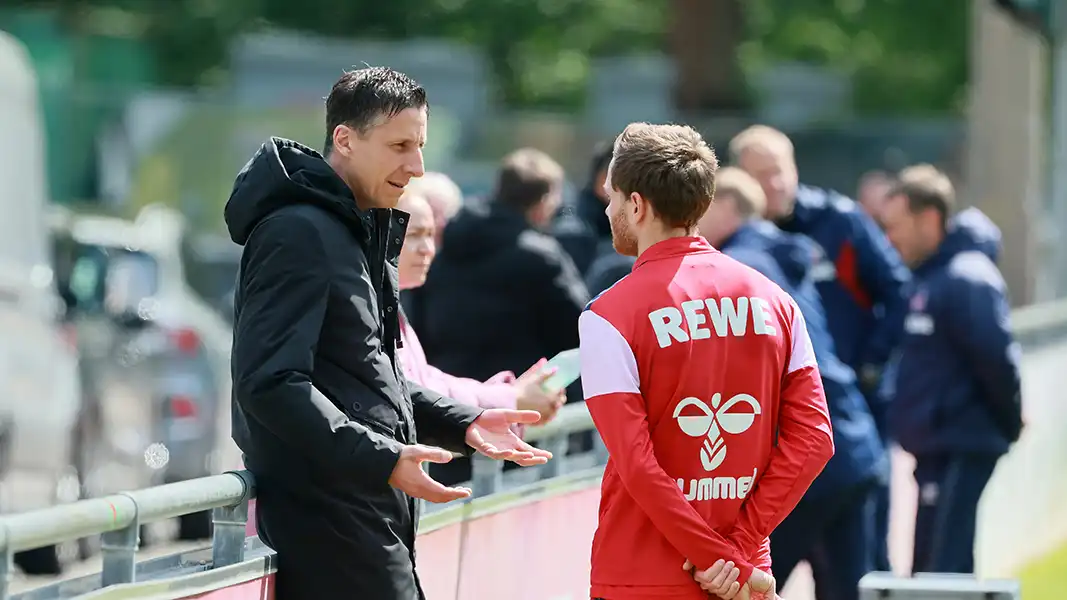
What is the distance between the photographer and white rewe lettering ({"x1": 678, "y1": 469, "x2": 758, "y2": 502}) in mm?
4352

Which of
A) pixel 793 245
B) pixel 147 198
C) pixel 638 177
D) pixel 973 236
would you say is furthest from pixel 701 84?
pixel 638 177

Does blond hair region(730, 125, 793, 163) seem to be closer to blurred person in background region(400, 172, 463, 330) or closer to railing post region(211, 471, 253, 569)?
blurred person in background region(400, 172, 463, 330)

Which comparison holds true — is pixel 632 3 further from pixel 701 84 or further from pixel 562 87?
pixel 701 84

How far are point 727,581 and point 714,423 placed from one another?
354 millimetres

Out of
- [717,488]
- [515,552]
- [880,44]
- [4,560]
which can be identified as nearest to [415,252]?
[515,552]

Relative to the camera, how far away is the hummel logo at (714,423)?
4328 mm

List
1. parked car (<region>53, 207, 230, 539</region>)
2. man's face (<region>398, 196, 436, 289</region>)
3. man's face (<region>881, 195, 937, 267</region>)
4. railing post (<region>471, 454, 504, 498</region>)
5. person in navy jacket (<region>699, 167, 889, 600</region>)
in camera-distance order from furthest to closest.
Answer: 1. parked car (<region>53, 207, 230, 539</region>)
2. man's face (<region>881, 195, 937, 267</region>)
3. person in navy jacket (<region>699, 167, 889, 600</region>)
4. railing post (<region>471, 454, 504, 498</region>)
5. man's face (<region>398, 196, 436, 289</region>)

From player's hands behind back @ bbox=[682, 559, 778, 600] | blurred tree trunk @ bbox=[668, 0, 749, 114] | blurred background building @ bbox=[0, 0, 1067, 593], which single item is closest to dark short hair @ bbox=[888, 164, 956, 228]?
player's hands behind back @ bbox=[682, 559, 778, 600]

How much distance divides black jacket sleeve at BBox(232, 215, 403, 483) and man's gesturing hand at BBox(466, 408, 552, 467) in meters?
0.57

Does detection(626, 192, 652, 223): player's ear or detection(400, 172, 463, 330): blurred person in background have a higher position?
detection(626, 192, 652, 223): player's ear

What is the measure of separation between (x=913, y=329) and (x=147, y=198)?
16395 millimetres

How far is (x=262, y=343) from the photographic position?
4016 mm

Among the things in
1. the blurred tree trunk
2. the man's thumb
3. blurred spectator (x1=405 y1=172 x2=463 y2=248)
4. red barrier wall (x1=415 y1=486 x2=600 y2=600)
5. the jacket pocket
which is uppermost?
the blurred tree trunk

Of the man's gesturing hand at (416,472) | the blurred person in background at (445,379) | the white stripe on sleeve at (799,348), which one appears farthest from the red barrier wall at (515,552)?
the white stripe on sleeve at (799,348)
